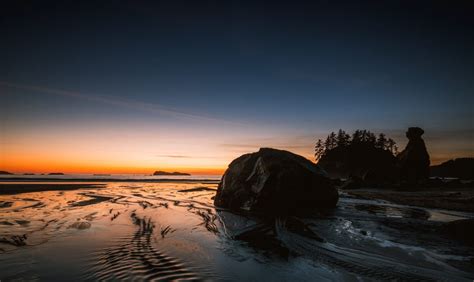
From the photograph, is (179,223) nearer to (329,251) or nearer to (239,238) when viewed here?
(239,238)

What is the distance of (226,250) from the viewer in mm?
6051

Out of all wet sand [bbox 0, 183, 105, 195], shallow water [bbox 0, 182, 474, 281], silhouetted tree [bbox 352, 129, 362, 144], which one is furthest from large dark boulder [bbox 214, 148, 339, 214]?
silhouetted tree [bbox 352, 129, 362, 144]

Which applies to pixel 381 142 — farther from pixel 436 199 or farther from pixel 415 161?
pixel 436 199

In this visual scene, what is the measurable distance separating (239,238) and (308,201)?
731 centimetres

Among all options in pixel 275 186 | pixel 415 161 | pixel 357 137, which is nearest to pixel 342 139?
pixel 357 137

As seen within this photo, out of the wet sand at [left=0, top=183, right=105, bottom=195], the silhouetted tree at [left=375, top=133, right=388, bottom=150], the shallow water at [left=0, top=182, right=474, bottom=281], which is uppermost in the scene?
the silhouetted tree at [left=375, top=133, right=388, bottom=150]

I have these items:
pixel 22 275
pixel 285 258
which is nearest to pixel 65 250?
pixel 22 275

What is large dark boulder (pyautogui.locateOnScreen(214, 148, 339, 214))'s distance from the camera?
1265 centimetres

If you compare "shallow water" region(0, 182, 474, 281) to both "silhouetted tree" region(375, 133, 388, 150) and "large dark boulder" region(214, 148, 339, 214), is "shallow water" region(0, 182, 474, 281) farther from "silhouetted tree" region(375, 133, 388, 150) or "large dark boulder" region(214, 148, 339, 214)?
"silhouetted tree" region(375, 133, 388, 150)

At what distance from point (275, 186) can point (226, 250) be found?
276 inches

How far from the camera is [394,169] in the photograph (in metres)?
47.8

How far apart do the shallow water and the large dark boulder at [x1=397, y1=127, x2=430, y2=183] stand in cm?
4480

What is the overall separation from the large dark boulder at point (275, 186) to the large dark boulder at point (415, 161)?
41.9m

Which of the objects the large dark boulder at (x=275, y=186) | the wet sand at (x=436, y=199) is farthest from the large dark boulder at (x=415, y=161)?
the large dark boulder at (x=275, y=186)
